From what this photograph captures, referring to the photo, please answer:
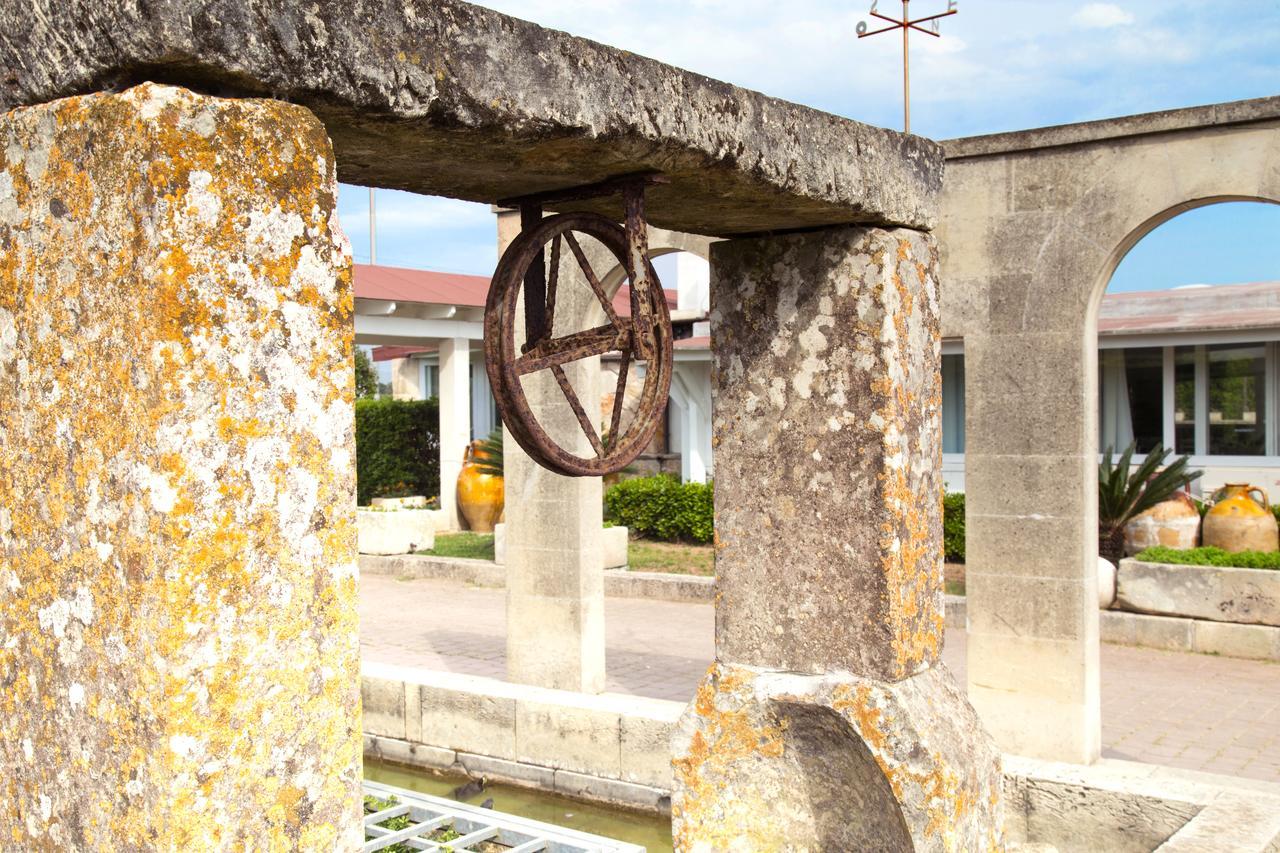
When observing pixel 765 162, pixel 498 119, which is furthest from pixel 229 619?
pixel 765 162

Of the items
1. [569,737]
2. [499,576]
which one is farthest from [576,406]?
[499,576]

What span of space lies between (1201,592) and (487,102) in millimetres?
9130

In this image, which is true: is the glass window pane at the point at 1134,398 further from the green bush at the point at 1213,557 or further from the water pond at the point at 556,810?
the water pond at the point at 556,810

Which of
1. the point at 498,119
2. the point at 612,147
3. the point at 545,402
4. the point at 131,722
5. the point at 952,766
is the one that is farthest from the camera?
the point at 545,402

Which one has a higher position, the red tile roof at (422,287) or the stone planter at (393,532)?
the red tile roof at (422,287)

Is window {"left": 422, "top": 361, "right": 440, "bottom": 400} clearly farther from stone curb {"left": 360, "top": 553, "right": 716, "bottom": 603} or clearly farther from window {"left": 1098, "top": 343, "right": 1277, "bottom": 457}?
window {"left": 1098, "top": 343, "right": 1277, "bottom": 457}

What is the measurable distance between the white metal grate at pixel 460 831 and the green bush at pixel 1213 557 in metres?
6.63

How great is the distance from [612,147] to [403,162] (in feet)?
1.55

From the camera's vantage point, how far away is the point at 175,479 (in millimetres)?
2031

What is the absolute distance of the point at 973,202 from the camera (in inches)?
269

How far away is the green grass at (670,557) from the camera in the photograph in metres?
14.3

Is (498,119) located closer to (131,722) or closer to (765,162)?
(765,162)

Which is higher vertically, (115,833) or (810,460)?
(810,460)

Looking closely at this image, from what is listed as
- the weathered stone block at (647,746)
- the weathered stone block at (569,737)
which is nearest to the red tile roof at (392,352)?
the weathered stone block at (569,737)
